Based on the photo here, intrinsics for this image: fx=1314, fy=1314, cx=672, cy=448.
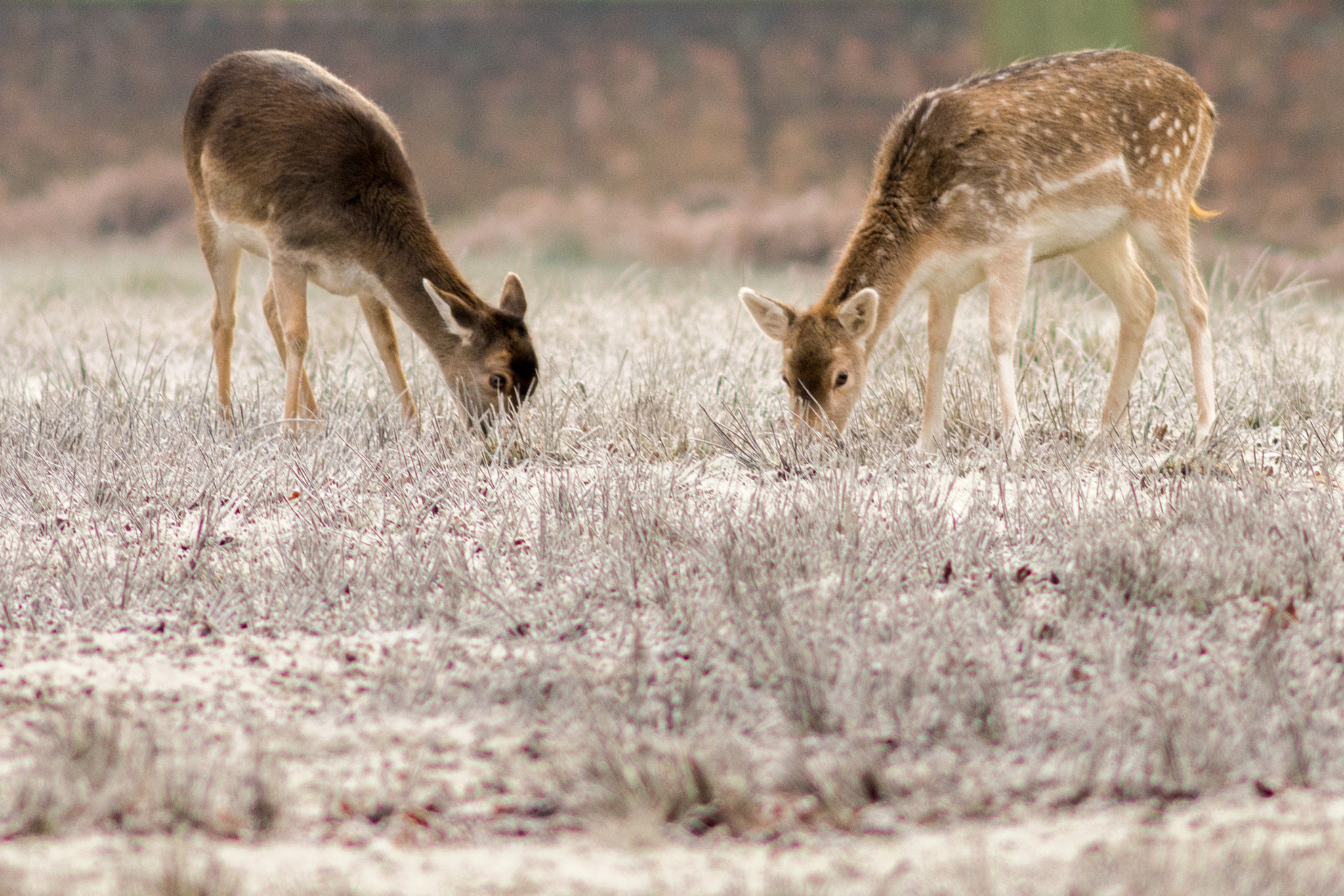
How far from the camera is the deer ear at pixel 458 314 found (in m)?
5.93

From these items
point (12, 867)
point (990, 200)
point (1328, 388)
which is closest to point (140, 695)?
point (12, 867)

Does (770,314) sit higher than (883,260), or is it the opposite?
(883,260)

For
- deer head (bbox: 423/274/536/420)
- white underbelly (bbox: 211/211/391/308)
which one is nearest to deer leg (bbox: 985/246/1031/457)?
deer head (bbox: 423/274/536/420)

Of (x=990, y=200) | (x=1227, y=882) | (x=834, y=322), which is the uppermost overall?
(x=990, y=200)

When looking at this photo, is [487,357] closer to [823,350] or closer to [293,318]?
[293,318]

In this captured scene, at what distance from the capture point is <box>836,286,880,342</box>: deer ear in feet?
18.1

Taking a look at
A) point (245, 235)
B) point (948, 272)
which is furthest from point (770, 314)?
point (245, 235)

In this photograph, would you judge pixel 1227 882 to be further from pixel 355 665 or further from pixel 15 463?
pixel 15 463

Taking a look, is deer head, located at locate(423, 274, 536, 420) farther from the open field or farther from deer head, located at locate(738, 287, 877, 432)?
deer head, located at locate(738, 287, 877, 432)

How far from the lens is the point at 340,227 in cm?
619

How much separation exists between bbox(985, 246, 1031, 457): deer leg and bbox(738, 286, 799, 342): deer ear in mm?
909

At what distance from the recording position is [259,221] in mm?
6383

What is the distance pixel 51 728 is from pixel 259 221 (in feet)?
12.3

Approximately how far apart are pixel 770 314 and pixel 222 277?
3.21m
